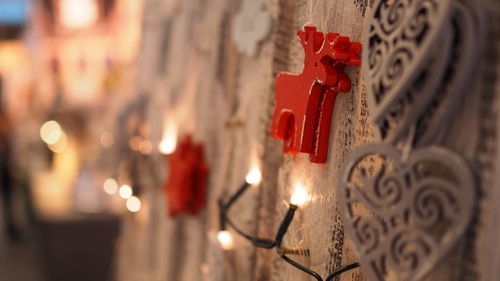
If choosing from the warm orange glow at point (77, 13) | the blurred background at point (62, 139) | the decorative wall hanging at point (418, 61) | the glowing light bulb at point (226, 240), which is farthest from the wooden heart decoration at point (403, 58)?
the warm orange glow at point (77, 13)

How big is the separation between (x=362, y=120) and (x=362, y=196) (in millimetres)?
171

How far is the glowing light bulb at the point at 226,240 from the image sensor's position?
4.63ft

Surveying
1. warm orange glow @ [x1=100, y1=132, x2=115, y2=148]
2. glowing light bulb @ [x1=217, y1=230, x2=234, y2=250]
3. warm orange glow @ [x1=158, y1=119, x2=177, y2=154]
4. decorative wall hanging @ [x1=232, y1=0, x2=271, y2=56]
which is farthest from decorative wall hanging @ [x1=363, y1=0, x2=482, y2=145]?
warm orange glow @ [x1=100, y1=132, x2=115, y2=148]

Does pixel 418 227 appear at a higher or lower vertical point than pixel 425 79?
lower

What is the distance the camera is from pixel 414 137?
0.69 metres

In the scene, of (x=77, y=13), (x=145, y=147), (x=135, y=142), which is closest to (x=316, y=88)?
(x=145, y=147)

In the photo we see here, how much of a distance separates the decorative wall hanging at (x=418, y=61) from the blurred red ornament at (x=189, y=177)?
1044 millimetres

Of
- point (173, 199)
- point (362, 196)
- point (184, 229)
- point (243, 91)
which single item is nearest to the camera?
point (362, 196)

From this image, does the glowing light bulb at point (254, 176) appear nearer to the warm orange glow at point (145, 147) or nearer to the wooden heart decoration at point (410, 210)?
the wooden heart decoration at point (410, 210)

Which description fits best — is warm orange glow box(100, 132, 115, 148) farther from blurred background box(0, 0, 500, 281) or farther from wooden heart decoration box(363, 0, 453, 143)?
wooden heart decoration box(363, 0, 453, 143)

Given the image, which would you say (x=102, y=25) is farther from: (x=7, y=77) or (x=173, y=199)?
(x=173, y=199)

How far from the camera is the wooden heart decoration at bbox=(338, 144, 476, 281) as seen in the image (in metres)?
0.62

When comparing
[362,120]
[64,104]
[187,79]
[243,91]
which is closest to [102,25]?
[64,104]

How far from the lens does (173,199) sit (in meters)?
1.83
